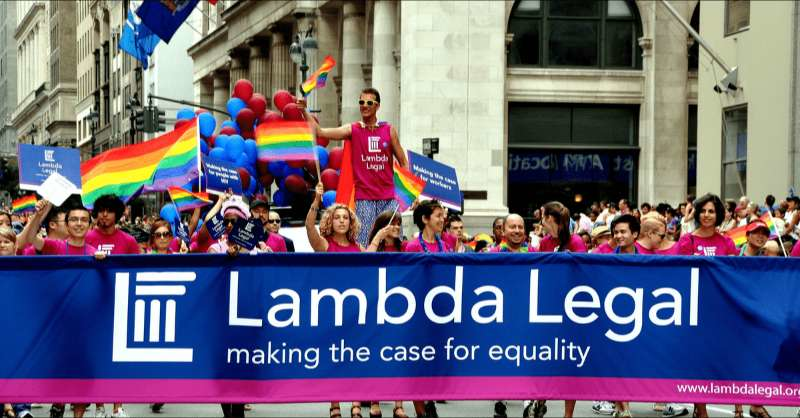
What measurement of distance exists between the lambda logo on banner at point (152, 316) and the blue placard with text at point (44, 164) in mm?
2768

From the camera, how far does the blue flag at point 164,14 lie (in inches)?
724

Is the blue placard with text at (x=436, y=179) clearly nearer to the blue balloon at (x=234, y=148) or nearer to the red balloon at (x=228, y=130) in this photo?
the blue balloon at (x=234, y=148)

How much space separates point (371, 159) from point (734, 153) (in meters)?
19.2

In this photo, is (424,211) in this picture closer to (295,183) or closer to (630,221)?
(630,221)

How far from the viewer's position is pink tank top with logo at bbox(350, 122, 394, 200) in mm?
14023

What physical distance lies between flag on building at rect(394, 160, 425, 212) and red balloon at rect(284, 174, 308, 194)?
12.4m

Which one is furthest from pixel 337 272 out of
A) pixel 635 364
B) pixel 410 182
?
pixel 410 182

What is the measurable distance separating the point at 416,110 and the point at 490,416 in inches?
996

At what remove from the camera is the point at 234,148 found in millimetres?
27125

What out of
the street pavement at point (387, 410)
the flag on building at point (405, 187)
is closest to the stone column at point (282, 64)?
the flag on building at point (405, 187)

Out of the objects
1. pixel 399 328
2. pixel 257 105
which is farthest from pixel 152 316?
pixel 257 105

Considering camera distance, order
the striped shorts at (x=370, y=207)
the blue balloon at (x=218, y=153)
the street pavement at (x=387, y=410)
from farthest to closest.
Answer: the blue balloon at (x=218, y=153) < the striped shorts at (x=370, y=207) < the street pavement at (x=387, y=410)

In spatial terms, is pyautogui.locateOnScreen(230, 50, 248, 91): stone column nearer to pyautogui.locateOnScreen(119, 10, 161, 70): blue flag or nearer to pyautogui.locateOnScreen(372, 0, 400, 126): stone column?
pyautogui.locateOnScreen(372, 0, 400, 126): stone column

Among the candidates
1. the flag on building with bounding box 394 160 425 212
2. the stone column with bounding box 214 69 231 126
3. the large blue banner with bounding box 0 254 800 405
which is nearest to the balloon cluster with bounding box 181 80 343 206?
the flag on building with bounding box 394 160 425 212
